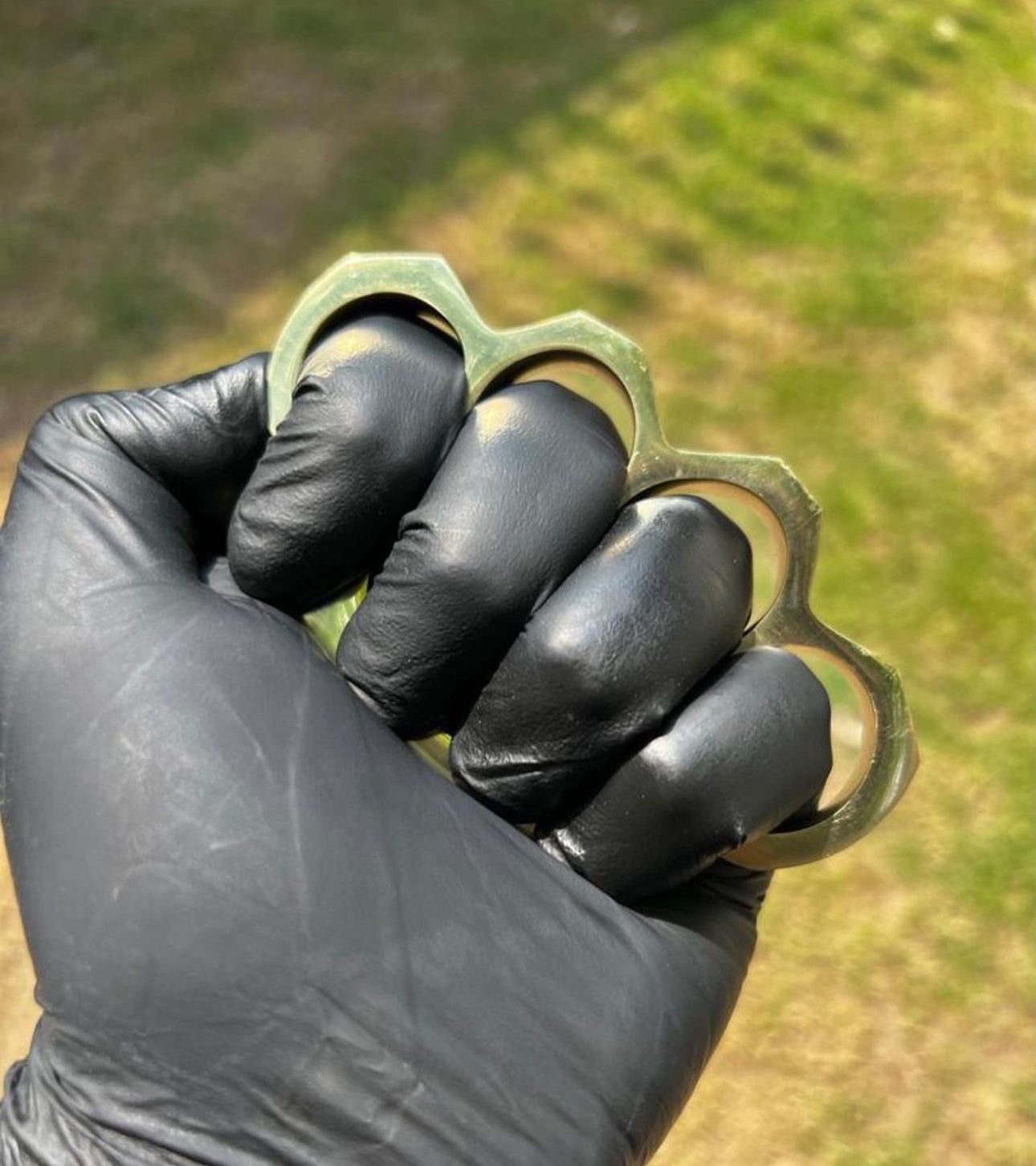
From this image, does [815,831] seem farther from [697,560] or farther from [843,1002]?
[843,1002]

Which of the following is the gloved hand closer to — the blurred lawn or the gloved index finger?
the gloved index finger

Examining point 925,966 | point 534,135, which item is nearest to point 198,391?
point 925,966

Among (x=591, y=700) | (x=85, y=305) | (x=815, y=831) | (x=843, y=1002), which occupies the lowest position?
(x=843, y=1002)

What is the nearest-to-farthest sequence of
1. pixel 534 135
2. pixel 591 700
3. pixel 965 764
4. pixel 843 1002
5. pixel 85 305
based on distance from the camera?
pixel 591 700, pixel 843 1002, pixel 965 764, pixel 85 305, pixel 534 135

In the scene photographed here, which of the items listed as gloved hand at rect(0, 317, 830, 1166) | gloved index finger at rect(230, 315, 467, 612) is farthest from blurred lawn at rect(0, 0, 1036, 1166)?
gloved index finger at rect(230, 315, 467, 612)

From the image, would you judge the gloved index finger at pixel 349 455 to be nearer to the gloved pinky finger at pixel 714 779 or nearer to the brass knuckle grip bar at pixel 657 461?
the brass knuckle grip bar at pixel 657 461

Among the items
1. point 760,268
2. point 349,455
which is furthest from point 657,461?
point 760,268

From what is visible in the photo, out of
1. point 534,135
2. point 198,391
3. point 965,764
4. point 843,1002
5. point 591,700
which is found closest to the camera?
point 591,700
